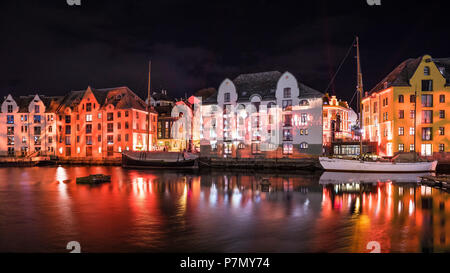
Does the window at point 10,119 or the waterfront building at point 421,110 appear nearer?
the waterfront building at point 421,110

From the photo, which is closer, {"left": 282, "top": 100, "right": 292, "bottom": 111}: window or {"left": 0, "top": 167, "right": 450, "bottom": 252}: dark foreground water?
{"left": 0, "top": 167, "right": 450, "bottom": 252}: dark foreground water

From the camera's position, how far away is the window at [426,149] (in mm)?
51531

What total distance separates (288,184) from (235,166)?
68.5ft

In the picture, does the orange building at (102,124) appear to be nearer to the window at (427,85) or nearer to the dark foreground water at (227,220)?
the dark foreground water at (227,220)

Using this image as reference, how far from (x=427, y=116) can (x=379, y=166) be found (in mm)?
14829

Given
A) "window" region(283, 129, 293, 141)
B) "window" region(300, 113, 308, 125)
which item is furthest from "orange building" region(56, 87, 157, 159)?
"window" region(300, 113, 308, 125)

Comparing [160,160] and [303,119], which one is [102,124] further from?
[303,119]

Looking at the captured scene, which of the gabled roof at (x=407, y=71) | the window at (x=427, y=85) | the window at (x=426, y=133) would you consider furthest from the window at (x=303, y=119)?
the window at (x=427, y=85)

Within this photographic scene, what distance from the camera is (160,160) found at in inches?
2309

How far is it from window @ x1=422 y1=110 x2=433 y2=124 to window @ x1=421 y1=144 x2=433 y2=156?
12.4 feet

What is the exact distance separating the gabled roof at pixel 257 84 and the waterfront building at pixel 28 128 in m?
48.0

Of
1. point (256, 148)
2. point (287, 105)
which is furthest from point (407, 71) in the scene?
point (256, 148)

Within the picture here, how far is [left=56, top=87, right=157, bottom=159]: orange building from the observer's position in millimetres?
72188

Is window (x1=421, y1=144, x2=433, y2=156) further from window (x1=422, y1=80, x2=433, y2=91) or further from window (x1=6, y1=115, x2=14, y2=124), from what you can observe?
window (x1=6, y1=115, x2=14, y2=124)
